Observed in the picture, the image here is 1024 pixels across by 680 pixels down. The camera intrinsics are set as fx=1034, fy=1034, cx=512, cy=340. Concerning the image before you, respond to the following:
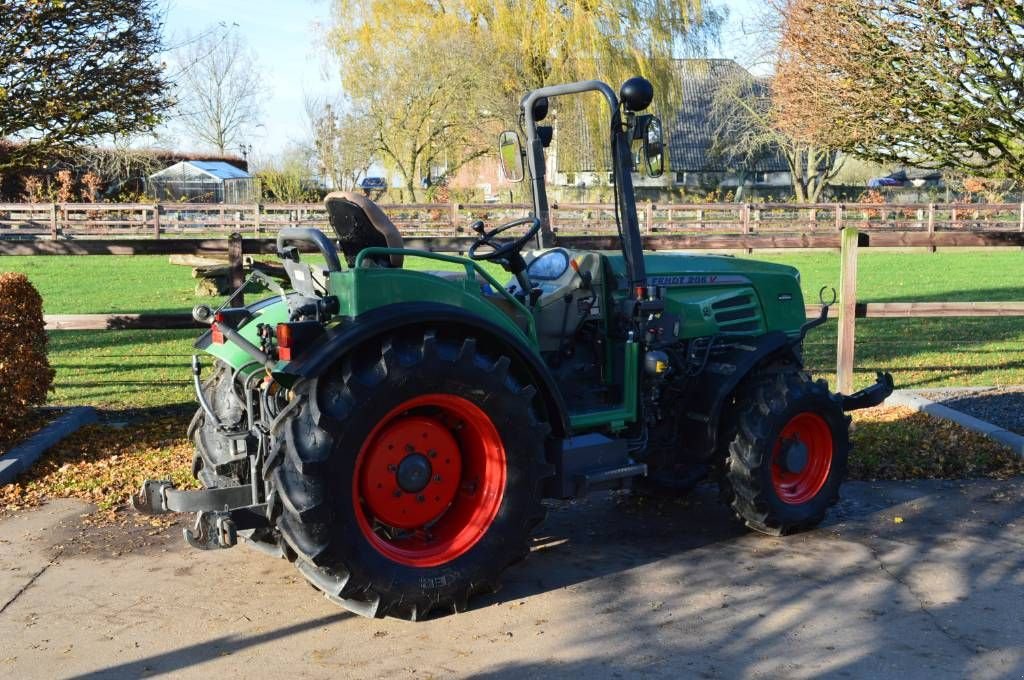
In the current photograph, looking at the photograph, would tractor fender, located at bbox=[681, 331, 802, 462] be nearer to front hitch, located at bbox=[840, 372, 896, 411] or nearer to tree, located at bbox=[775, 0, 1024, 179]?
front hitch, located at bbox=[840, 372, 896, 411]

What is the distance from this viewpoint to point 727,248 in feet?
29.7

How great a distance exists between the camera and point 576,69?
85.6 ft

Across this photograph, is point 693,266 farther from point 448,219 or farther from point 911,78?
point 448,219

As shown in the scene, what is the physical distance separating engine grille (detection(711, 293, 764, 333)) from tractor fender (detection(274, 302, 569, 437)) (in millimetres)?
1334

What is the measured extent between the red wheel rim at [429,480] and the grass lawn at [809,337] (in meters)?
4.57

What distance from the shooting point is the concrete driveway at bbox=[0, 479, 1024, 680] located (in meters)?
3.71

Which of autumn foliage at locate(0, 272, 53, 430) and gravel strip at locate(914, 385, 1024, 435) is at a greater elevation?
autumn foliage at locate(0, 272, 53, 430)

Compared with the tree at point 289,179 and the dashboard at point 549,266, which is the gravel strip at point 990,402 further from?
the tree at point 289,179

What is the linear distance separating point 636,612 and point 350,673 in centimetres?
121

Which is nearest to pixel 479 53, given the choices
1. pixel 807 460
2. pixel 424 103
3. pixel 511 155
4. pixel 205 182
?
pixel 424 103

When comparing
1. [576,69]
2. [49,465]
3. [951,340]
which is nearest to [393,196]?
[576,69]

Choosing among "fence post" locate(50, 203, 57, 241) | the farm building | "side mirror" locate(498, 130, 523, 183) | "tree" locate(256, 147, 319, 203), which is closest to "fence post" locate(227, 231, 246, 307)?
"side mirror" locate(498, 130, 523, 183)

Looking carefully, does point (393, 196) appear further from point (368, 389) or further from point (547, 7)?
point (368, 389)

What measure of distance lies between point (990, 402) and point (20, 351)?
7.10 metres
